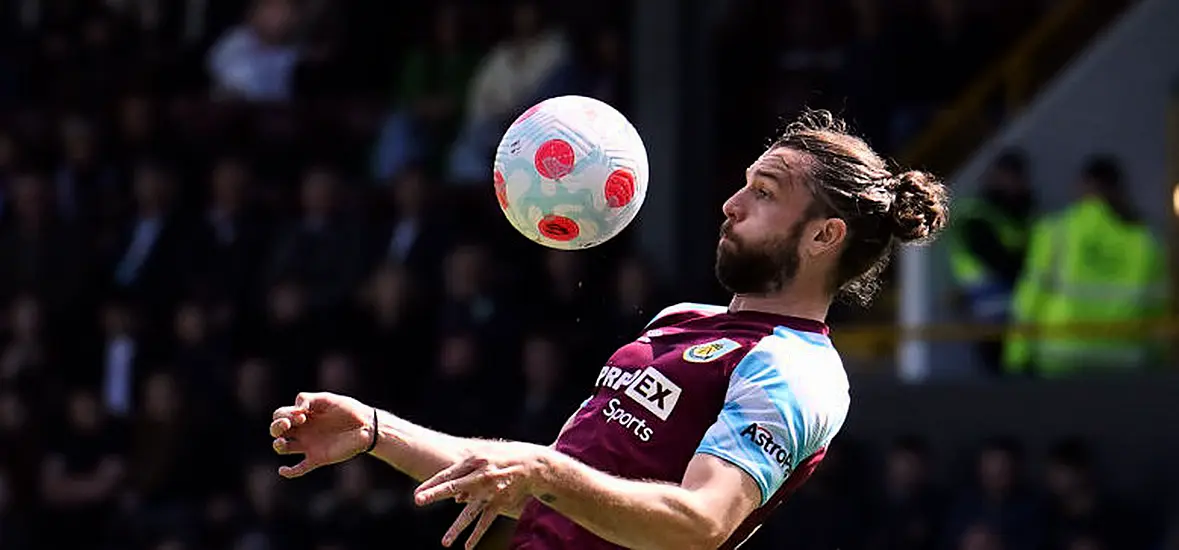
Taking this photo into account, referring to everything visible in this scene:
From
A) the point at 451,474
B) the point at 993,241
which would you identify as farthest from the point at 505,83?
the point at 451,474

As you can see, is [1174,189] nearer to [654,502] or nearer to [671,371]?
[671,371]

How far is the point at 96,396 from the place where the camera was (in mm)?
13172

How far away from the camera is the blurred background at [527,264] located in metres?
11.0

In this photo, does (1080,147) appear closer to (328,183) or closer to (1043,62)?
(1043,62)

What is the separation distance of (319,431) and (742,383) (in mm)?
965

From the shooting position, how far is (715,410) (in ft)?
16.7

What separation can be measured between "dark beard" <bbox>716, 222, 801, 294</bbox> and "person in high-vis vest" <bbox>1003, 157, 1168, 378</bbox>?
6.08m

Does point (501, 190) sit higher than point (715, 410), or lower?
higher

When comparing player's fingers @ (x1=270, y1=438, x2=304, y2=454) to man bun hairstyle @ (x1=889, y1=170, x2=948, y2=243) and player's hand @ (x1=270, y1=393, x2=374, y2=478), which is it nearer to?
player's hand @ (x1=270, y1=393, x2=374, y2=478)

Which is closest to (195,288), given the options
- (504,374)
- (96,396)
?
(96,396)

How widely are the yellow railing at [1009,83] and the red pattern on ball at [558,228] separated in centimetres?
678

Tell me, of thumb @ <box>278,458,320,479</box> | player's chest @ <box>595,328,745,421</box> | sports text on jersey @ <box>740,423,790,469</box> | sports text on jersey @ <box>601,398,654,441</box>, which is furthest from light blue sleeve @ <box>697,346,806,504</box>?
thumb @ <box>278,458,320,479</box>

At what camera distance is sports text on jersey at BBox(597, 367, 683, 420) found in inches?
201

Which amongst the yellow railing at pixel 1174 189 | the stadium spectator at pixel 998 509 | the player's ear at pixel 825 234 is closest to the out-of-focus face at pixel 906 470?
the stadium spectator at pixel 998 509
